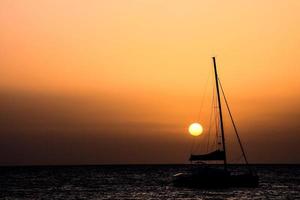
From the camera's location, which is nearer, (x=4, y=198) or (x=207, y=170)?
(x=4, y=198)

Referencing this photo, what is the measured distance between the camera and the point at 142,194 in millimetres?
81562

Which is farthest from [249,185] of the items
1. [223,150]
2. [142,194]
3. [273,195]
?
[142,194]

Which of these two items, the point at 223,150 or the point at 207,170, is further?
the point at 207,170

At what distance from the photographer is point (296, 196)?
257 ft

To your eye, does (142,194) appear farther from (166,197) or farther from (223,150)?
(223,150)

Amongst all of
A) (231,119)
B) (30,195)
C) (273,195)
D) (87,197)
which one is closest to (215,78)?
(231,119)

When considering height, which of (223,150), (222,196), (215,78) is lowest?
(222,196)

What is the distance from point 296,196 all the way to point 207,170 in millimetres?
11663

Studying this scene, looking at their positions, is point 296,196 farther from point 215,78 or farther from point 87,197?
point 87,197

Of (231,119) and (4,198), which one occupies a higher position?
(231,119)

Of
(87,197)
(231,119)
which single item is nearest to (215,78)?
(231,119)

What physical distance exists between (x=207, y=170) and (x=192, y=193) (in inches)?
138

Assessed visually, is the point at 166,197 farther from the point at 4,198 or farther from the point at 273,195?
the point at 4,198

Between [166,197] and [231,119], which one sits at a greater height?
[231,119]
